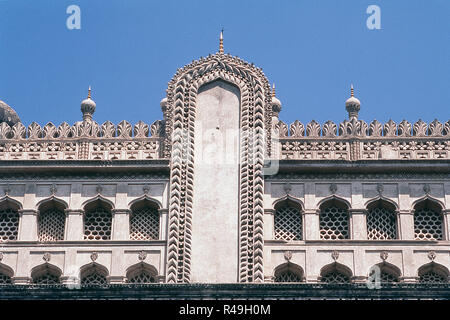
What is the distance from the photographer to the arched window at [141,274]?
2703cm

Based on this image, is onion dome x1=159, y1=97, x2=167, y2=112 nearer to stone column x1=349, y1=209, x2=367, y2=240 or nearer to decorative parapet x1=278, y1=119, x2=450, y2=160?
decorative parapet x1=278, y1=119, x2=450, y2=160

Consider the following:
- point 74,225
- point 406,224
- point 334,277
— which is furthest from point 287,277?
point 74,225

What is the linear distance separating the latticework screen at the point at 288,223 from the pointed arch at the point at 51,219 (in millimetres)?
4535

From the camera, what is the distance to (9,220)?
28.2 meters

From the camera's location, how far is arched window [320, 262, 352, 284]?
27.0m

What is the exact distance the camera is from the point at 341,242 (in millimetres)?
27219

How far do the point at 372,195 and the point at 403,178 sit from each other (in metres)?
0.79

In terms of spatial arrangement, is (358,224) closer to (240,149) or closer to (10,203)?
(240,149)

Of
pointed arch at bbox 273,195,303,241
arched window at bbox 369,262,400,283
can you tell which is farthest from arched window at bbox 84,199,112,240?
arched window at bbox 369,262,400,283

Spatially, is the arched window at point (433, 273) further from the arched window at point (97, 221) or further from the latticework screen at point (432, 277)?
the arched window at point (97, 221)

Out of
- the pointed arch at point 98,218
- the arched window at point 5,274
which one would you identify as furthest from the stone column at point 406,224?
the arched window at point 5,274

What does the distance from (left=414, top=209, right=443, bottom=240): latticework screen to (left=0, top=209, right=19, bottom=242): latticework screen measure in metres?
8.51
